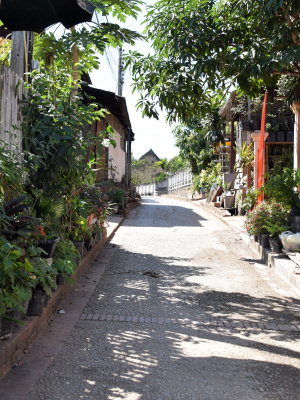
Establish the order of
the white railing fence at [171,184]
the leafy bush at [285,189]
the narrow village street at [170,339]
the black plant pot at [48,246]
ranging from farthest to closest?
the white railing fence at [171,184] < the leafy bush at [285,189] < the black plant pot at [48,246] < the narrow village street at [170,339]

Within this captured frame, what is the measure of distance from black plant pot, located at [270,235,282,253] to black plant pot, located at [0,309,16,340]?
615cm

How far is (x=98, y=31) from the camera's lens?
612 cm

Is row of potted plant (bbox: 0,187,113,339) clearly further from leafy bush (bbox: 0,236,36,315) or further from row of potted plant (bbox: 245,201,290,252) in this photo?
row of potted plant (bbox: 245,201,290,252)

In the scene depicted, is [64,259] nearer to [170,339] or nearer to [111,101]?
[170,339]

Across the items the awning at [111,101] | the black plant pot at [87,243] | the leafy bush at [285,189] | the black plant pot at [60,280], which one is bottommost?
the black plant pot at [60,280]

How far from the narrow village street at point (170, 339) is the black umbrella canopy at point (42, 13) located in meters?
2.90

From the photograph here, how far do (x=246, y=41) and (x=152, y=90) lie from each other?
69.1 inches

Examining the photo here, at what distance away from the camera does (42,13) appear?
168 inches

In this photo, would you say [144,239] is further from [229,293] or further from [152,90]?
[229,293]

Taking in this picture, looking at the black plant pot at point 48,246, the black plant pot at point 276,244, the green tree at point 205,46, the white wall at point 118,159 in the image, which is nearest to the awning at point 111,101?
the white wall at point 118,159

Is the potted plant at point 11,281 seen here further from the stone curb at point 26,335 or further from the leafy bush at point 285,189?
the leafy bush at point 285,189

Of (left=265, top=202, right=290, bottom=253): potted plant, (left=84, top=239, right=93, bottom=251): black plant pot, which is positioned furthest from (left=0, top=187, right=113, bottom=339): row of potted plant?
(left=265, top=202, right=290, bottom=253): potted plant

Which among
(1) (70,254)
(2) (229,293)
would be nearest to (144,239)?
(2) (229,293)

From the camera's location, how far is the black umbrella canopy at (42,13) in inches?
159
